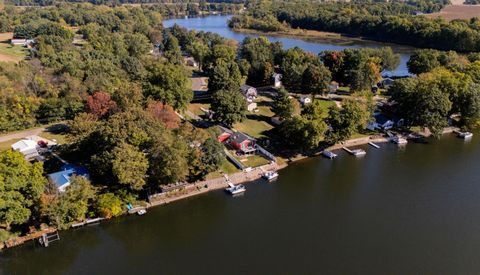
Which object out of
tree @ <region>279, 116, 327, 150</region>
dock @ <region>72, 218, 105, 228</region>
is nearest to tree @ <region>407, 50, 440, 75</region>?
tree @ <region>279, 116, 327, 150</region>

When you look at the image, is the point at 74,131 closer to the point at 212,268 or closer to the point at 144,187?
the point at 144,187

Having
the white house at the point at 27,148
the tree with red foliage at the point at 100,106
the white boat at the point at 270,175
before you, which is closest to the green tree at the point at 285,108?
the white boat at the point at 270,175

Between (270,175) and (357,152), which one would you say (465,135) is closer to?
(357,152)

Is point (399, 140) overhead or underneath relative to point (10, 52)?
underneath

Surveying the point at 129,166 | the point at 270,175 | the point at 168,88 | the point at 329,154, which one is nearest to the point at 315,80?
the point at 329,154

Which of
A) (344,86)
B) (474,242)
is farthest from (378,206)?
(344,86)

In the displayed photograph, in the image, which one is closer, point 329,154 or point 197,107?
point 329,154
